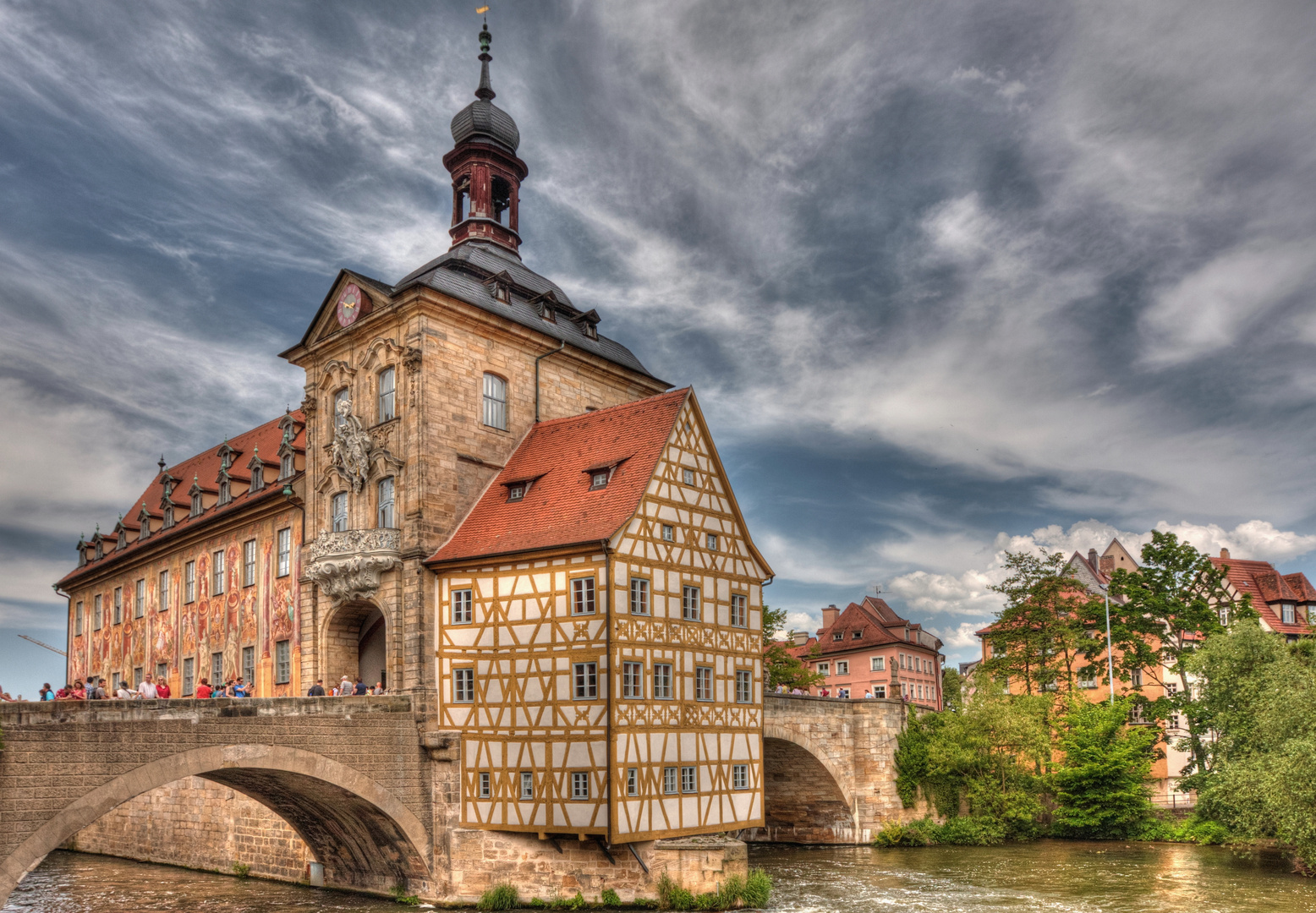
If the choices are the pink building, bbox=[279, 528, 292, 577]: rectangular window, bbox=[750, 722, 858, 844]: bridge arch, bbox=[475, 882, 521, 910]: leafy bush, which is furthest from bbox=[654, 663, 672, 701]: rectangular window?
A: the pink building

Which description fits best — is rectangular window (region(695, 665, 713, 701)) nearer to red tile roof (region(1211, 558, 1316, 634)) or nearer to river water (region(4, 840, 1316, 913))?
river water (region(4, 840, 1316, 913))

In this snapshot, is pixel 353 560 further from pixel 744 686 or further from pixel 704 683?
pixel 744 686

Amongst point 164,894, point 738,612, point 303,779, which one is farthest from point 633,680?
point 164,894

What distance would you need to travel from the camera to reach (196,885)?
30.5 meters

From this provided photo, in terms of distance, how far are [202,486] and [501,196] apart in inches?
600

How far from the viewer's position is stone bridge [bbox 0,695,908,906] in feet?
67.5

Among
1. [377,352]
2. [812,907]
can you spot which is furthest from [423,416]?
[812,907]

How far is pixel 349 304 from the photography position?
3083 centimetres

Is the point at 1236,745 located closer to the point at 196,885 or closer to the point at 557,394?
the point at 557,394

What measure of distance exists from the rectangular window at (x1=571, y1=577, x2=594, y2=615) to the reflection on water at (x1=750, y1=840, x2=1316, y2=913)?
802 centimetres

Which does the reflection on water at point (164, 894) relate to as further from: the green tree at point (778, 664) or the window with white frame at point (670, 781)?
the green tree at point (778, 664)

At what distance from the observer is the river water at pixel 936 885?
84.7 feet

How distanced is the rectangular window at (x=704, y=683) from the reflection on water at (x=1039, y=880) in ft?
16.1

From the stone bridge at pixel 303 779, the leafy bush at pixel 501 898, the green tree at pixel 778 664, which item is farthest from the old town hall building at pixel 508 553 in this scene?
the green tree at pixel 778 664
